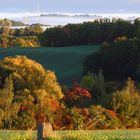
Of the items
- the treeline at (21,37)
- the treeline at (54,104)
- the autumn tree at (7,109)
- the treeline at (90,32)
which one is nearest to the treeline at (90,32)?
the treeline at (90,32)

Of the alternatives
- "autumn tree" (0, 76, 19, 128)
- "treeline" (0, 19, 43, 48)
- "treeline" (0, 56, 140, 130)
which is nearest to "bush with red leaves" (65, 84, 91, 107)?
"treeline" (0, 56, 140, 130)

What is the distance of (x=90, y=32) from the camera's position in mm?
84000

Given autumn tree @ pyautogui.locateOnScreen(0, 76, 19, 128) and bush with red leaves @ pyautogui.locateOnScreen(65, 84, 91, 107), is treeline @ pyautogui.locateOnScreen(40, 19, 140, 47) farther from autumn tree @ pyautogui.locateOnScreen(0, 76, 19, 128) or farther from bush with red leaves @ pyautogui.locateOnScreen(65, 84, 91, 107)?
autumn tree @ pyautogui.locateOnScreen(0, 76, 19, 128)

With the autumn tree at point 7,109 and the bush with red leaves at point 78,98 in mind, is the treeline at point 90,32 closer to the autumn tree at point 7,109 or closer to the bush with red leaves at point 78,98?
the bush with red leaves at point 78,98

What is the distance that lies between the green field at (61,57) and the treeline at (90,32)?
2847mm

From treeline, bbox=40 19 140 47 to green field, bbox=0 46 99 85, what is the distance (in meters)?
2.85

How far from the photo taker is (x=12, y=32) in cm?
12612

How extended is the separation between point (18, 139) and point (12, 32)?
384 ft

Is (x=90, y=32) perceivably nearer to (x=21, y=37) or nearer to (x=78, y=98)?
(x=21, y=37)

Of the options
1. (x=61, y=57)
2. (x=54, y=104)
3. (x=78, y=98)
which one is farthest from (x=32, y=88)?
(x=61, y=57)

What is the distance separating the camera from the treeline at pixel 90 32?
7988cm

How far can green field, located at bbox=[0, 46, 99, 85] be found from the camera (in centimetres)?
6500

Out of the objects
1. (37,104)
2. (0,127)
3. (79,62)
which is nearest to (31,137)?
(0,127)

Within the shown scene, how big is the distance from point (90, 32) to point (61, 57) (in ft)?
37.7
